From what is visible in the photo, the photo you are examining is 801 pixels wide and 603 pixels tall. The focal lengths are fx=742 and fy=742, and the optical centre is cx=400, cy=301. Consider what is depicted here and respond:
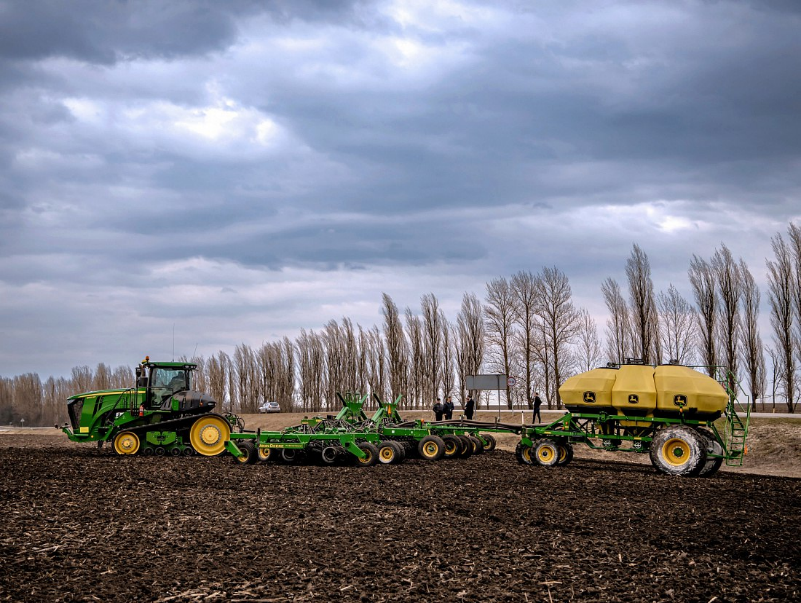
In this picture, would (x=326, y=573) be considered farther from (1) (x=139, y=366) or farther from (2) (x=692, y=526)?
(1) (x=139, y=366)

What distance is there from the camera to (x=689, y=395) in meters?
19.6

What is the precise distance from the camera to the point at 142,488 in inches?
596

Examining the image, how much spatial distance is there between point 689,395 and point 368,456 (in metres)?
8.81

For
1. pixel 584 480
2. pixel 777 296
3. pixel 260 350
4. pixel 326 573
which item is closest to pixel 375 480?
pixel 584 480

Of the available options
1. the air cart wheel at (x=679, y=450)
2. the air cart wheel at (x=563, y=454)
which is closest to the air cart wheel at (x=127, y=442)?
the air cart wheel at (x=563, y=454)

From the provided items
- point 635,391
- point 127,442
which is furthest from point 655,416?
point 127,442

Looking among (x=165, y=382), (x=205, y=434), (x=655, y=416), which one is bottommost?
(x=205, y=434)

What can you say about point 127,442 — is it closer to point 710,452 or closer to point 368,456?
point 368,456

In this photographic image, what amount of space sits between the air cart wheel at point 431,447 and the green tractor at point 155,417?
6007 mm

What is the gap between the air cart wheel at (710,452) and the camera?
19.5 m

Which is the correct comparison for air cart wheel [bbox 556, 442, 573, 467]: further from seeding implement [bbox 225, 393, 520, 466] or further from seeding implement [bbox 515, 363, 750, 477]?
seeding implement [bbox 225, 393, 520, 466]

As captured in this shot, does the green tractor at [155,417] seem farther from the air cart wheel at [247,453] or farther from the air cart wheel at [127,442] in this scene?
the air cart wheel at [247,453]

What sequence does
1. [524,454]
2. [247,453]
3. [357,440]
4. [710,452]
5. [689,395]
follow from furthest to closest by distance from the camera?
[524,454] < [357,440] < [247,453] < [689,395] < [710,452]

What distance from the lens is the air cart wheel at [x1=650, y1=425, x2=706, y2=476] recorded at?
62.4 ft
